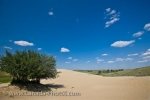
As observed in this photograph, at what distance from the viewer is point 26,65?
15.5 meters

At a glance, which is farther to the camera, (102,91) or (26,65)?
(102,91)

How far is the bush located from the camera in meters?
15.5

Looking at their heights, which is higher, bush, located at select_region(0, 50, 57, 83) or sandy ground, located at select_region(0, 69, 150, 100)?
bush, located at select_region(0, 50, 57, 83)

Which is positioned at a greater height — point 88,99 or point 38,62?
point 38,62

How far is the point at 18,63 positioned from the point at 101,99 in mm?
7660

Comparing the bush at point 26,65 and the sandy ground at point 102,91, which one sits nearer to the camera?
the sandy ground at point 102,91

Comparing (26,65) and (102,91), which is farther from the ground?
(26,65)

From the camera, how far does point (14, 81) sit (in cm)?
1605

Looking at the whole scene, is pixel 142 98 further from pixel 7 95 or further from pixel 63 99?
pixel 7 95

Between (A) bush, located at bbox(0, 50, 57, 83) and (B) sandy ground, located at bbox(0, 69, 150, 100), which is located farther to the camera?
(A) bush, located at bbox(0, 50, 57, 83)

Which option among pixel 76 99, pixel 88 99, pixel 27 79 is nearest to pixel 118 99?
pixel 88 99

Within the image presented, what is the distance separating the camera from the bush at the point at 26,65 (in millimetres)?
15523

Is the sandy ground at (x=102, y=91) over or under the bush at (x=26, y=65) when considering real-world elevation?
under

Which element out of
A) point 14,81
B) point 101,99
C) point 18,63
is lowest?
point 101,99
